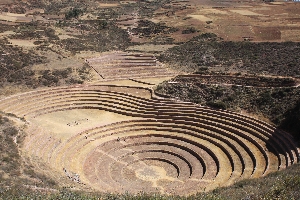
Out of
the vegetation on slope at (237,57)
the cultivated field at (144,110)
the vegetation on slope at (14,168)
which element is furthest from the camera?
the vegetation on slope at (237,57)

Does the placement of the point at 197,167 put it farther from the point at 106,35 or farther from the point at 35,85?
the point at 106,35

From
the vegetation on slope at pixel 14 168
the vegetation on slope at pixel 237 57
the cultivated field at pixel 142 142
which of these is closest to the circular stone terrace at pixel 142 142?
the cultivated field at pixel 142 142

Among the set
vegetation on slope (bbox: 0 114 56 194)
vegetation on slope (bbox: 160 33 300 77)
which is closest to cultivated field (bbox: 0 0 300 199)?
vegetation on slope (bbox: 0 114 56 194)

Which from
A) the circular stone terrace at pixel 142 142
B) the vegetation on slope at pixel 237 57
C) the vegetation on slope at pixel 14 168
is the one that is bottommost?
the circular stone terrace at pixel 142 142

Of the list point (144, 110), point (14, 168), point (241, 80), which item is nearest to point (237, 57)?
point (241, 80)

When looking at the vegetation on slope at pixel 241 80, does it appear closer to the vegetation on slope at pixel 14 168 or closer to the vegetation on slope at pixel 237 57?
the vegetation on slope at pixel 237 57

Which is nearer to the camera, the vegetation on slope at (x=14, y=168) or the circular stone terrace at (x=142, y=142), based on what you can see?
the vegetation on slope at (x=14, y=168)

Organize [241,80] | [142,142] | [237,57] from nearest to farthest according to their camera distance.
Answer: [142,142], [241,80], [237,57]

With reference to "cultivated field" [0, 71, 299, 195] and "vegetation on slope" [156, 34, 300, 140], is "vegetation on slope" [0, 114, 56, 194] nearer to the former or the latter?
"cultivated field" [0, 71, 299, 195]

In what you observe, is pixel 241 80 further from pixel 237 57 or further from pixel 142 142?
pixel 142 142
